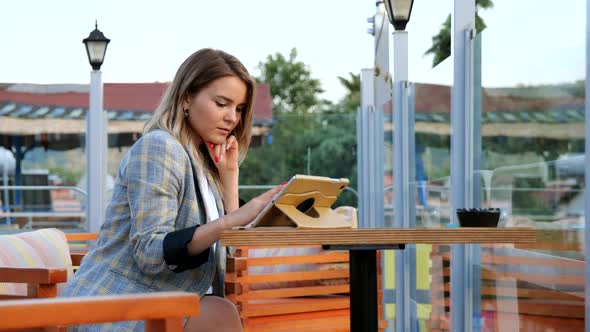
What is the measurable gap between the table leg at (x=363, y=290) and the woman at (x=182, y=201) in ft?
0.92

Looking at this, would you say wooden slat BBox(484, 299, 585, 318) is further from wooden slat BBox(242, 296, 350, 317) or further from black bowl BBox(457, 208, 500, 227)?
wooden slat BBox(242, 296, 350, 317)

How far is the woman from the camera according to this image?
2.15 meters

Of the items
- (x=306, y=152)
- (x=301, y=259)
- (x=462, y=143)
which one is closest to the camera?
(x=462, y=143)

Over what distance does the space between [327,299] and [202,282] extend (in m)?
2.68

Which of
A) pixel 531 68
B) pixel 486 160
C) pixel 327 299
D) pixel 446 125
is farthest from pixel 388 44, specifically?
pixel 531 68

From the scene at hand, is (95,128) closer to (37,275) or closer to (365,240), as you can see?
(37,275)

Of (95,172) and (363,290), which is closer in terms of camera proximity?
(363,290)

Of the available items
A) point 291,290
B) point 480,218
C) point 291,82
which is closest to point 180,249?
point 480,218

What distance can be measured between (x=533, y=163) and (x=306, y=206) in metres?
0.81

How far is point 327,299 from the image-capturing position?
4930mm

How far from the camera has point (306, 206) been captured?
2199 mm

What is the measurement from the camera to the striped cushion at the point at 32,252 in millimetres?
3021

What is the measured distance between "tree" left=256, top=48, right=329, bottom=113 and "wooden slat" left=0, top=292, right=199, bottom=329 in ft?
66.2

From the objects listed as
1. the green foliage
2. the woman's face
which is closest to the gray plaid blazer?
the woman's face
